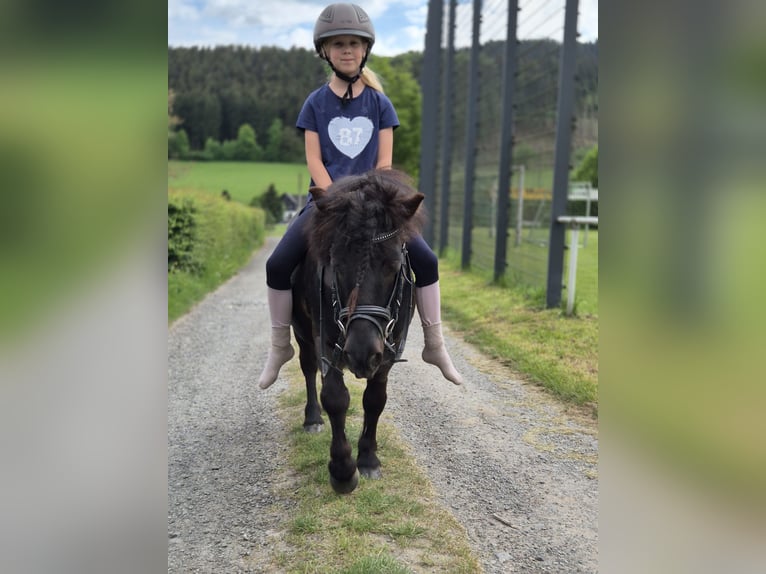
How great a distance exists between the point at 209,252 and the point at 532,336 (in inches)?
343

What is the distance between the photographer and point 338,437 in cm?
358

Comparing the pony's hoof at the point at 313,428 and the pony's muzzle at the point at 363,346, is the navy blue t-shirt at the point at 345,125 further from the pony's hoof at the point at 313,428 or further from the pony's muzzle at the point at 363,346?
the pony's hoof at the point at 313,428

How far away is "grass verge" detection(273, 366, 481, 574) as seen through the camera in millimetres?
2943

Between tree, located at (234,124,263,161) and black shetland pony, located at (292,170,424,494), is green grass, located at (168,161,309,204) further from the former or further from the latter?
black shetland pony, located at (292,170,424,494)

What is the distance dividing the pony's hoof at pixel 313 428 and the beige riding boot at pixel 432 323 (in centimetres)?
116

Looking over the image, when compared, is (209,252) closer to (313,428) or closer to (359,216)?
(313,428)

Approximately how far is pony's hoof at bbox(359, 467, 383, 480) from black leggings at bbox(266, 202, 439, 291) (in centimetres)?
121

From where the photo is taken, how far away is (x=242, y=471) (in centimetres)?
414

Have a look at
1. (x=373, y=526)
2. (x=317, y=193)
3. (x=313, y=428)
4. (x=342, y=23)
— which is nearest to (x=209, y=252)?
(x=313, y=428)
